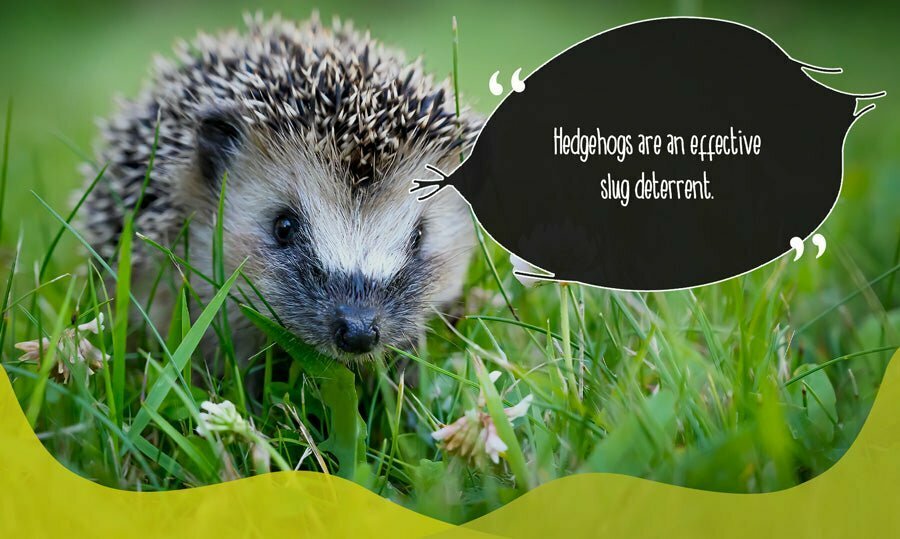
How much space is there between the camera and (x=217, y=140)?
156cm

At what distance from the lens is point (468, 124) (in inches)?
55.5

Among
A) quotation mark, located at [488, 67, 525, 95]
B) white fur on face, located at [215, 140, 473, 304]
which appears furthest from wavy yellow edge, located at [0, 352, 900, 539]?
quotation mark, located at [488, 67, 525, 95]

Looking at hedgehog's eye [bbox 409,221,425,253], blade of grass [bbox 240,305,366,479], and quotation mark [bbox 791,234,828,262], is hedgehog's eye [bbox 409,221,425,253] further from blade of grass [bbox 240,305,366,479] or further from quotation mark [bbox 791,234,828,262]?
quotation mark [bbox 791,234,828,262]

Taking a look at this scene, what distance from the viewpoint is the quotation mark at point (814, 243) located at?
4.44 feet

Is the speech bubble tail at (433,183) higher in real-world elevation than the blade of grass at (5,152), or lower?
lower

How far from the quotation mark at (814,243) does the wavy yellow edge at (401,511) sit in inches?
14.3

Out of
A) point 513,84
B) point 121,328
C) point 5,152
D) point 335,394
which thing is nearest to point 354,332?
point 335,394

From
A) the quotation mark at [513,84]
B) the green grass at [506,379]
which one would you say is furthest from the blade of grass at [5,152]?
the quotation mark at [513,84]

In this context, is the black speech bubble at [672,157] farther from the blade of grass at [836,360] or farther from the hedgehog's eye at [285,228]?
the hedgehog's eye at [285,228]

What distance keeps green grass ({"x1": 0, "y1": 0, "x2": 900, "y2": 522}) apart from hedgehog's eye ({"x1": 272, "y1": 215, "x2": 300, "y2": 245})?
0.36 ft

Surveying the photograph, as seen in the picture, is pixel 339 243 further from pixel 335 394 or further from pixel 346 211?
pixel 335 394

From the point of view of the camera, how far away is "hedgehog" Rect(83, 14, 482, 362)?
4.71 feet

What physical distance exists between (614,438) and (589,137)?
0.49 m

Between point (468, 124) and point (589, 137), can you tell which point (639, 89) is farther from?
point (468, 124)
